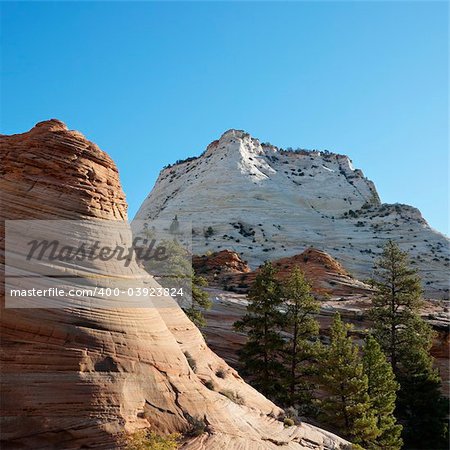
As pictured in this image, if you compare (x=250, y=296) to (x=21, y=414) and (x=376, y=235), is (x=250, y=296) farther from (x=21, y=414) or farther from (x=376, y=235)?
(x=376, y=235)

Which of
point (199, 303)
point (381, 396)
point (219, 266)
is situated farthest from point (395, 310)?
point (219, 266)

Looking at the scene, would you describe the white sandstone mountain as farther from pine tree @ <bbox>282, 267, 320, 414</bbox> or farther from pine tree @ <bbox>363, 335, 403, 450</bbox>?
pine tree @ <bbox>363, 335, 403, 450</bbox>

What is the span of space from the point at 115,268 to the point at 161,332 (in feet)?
7.84

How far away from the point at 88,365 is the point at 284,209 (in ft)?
245

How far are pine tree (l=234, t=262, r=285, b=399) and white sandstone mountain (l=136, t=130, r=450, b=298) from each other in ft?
108

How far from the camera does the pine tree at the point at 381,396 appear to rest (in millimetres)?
19305

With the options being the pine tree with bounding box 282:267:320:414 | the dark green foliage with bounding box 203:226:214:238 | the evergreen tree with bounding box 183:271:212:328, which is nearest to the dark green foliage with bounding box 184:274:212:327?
the evergreen tree with bounding box 183:271:212:328

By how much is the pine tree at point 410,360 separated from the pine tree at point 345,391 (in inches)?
267

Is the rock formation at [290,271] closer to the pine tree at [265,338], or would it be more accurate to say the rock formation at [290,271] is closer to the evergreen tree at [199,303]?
the evergreen tree at [199,303]

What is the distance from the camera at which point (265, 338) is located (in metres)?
23.2

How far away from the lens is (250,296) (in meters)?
24.2

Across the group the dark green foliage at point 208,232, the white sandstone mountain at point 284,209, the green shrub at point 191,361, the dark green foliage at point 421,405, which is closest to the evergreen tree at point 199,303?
the green shrub at point 191,361

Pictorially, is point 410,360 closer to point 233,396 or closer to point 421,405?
point 421,405

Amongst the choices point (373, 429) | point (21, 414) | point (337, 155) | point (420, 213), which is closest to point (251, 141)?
point (337, 155)
